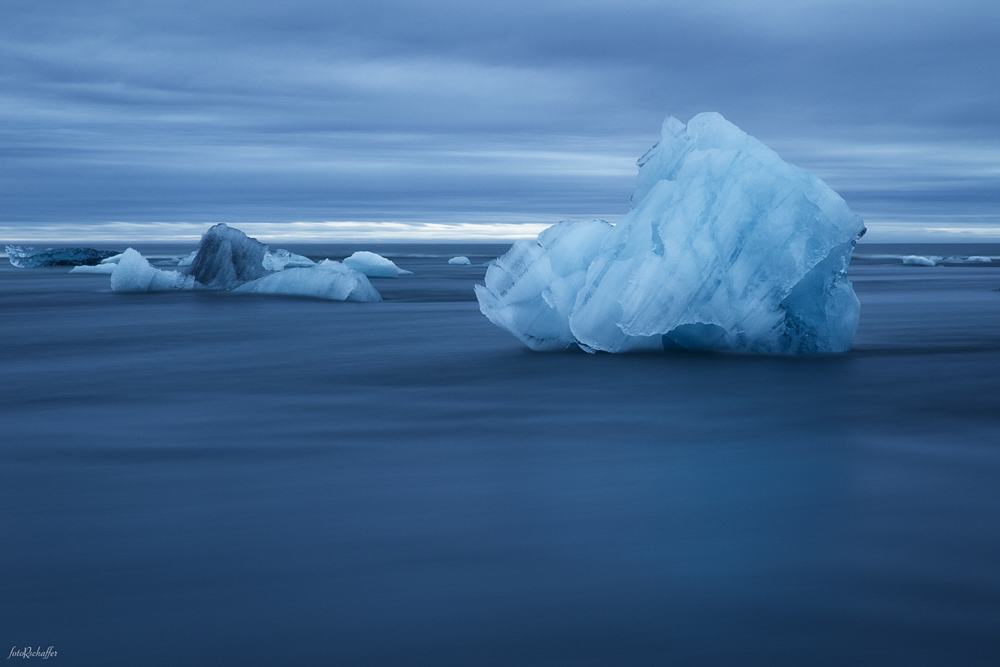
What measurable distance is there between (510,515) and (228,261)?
1781 centimetres

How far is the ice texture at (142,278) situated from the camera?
817 inches

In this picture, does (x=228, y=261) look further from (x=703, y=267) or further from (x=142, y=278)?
(x=703, y=267)

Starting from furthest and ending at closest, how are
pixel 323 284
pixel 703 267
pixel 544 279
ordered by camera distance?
pixel 323 284, pixel 544 279, pixel 703 267

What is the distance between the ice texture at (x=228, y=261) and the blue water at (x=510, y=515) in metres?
12.6

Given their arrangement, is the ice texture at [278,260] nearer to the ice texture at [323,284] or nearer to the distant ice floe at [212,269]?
the distant ice floe at [212,269]

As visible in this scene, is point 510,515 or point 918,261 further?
point 918,261

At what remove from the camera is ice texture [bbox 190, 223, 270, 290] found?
20.7m

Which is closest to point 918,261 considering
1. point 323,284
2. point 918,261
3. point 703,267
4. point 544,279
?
point 918,261

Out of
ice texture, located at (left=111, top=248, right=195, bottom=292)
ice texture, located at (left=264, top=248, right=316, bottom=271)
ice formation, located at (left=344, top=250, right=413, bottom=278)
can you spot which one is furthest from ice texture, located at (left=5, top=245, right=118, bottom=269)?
ice texture, located at (left=111, top=248, right=195, bottom=292)

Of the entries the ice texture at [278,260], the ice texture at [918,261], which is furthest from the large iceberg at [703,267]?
the ice texture at [918,261]

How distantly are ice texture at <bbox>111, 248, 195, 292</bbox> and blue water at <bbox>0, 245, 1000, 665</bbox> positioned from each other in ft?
42.9

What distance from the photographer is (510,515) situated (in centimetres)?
394

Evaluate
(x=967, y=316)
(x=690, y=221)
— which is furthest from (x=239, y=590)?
(x=967, y=316)

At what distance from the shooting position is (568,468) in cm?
473
